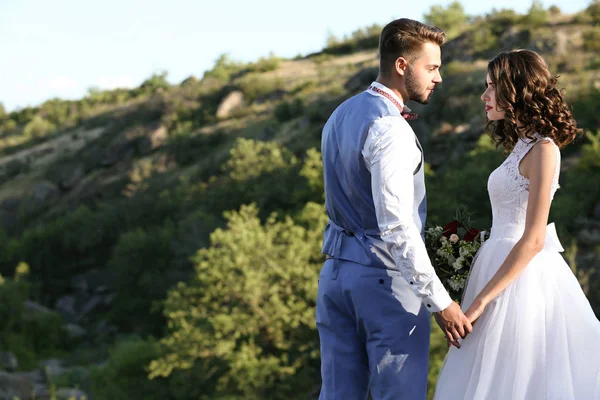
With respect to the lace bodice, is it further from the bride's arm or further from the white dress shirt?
the white dress shirt

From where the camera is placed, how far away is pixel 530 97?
3770 millimetres

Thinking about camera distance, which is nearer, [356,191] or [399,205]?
[399,205]

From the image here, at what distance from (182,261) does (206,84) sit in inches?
1051

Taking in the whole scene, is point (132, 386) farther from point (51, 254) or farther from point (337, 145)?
point (337, 145)

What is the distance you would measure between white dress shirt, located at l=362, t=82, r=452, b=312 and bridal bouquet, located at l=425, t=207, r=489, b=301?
0.54 meters

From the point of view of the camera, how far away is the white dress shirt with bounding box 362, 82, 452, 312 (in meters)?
3.43

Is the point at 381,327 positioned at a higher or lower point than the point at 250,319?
higher

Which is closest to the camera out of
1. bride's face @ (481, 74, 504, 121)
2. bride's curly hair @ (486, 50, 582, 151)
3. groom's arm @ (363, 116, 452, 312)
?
groom's arm @ (363, 116, 452, 312)

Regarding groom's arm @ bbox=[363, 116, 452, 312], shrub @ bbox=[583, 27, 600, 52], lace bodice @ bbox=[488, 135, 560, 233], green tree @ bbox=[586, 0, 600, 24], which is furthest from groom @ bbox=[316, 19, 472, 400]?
green tree @ bbox=[586, 0, 600, 24]

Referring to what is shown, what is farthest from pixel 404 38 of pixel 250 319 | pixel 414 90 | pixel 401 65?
pixel 250 319

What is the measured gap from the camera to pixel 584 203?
2811cm

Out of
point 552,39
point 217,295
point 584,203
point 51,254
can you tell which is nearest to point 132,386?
point 217,295

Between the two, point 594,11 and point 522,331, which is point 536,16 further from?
point 522,331

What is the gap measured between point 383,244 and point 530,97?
932 mm
